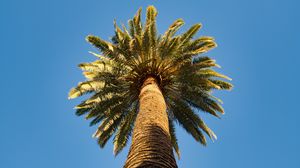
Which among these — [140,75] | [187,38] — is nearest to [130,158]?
[140,75]

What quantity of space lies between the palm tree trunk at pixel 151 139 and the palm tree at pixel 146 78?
2323 millimetres

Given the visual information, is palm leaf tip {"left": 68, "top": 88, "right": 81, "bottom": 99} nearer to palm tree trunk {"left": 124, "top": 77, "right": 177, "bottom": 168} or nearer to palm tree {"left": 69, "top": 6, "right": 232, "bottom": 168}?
palm tree {"left": 69, "top": 6, "right": 232, "bottom": 168}

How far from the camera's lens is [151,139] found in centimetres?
798

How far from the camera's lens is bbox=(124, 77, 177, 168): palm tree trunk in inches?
276

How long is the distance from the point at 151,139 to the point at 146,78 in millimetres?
6291

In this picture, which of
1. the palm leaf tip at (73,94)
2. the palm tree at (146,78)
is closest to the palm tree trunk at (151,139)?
the palm tree at (146,78)

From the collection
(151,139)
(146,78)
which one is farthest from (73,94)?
(151,139)

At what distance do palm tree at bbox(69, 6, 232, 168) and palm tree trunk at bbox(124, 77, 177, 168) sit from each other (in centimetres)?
232

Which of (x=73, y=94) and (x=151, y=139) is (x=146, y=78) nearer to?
(x=73, y=94)

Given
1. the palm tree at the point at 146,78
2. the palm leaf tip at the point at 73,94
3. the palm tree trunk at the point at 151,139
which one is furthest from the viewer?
the palm leaf tip at the point at 73,94

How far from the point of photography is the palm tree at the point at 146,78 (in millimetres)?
14766

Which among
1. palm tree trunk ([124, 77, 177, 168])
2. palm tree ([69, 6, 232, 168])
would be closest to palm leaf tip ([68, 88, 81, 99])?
palm tree ([69, 6, 232, 168])

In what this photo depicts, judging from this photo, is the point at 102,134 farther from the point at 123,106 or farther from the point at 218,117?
the point at 218,117

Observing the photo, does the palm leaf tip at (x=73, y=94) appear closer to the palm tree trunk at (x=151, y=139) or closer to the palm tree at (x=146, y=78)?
the palm tree at (x=146, y=78)
